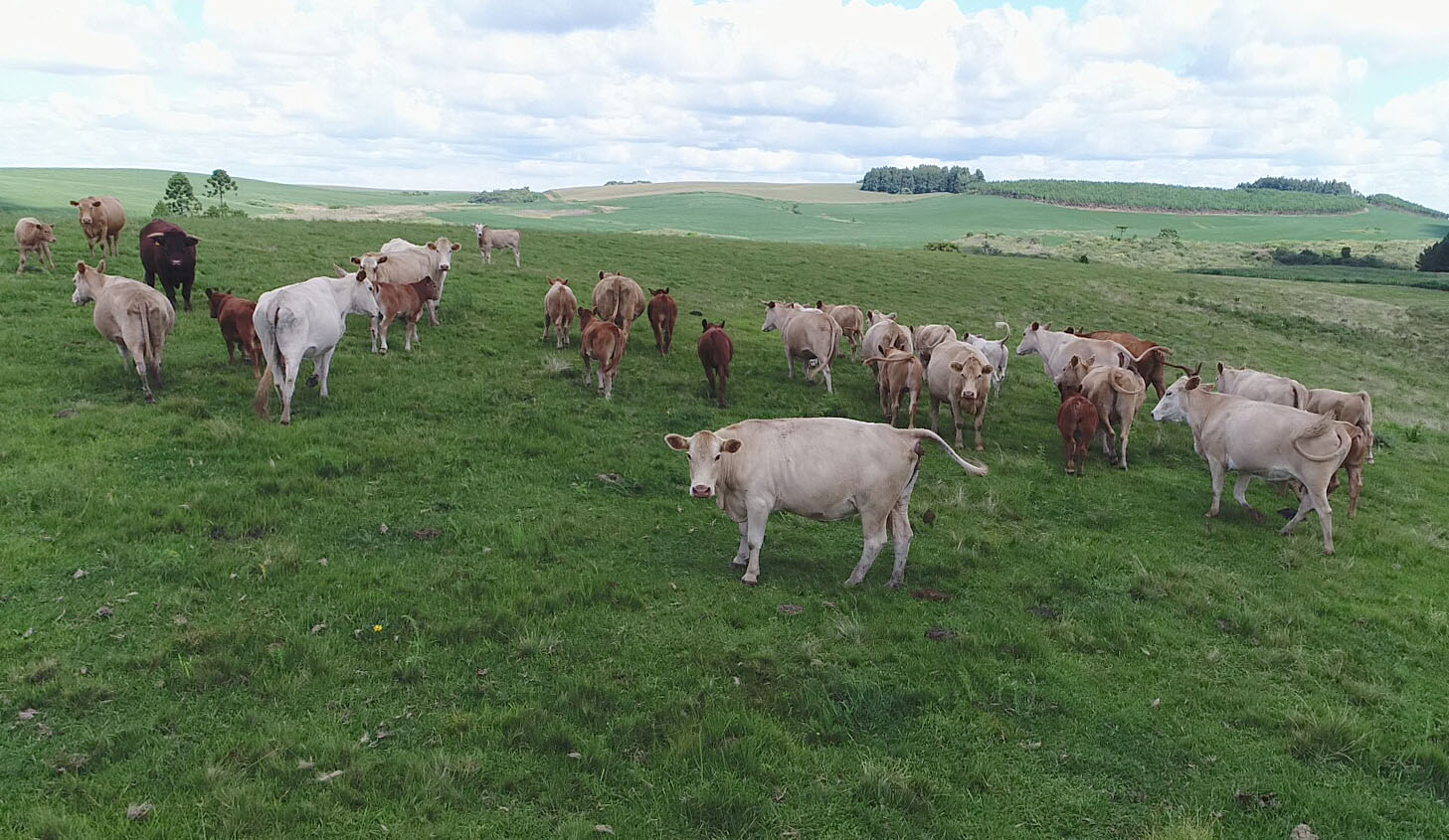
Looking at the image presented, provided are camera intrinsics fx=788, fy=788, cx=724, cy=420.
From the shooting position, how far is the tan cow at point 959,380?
14438 mm

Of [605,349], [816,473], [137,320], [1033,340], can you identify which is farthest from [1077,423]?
[137,320]

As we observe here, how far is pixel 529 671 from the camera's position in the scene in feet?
22.8

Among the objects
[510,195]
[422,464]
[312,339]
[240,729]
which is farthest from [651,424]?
[510,195]

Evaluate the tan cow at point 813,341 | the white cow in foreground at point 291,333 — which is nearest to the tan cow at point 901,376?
the tan cow at point 813,341

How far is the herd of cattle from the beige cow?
50 millimetres

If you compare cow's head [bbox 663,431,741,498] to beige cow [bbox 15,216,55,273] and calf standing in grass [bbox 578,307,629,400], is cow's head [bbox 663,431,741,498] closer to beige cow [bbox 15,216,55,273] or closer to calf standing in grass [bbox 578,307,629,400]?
calf standing in grass [bbox 578,307,629,400]

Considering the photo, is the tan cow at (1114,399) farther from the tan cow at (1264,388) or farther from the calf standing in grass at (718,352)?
the calf standing in grass at (718,352)

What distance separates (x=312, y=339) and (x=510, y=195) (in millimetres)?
135433

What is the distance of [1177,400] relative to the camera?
13.8 m

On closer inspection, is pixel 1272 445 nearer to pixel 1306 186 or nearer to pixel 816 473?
pixel 816 473

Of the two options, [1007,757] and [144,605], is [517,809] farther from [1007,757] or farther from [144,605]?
[144,605]

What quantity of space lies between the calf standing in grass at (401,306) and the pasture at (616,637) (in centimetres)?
152

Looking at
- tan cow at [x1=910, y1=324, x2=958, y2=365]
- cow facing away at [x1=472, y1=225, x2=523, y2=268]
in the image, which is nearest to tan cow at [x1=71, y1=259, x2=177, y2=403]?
tan cow at [x1=910, y1=324, x2=958, y2=365]

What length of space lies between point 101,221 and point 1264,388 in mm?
27843
